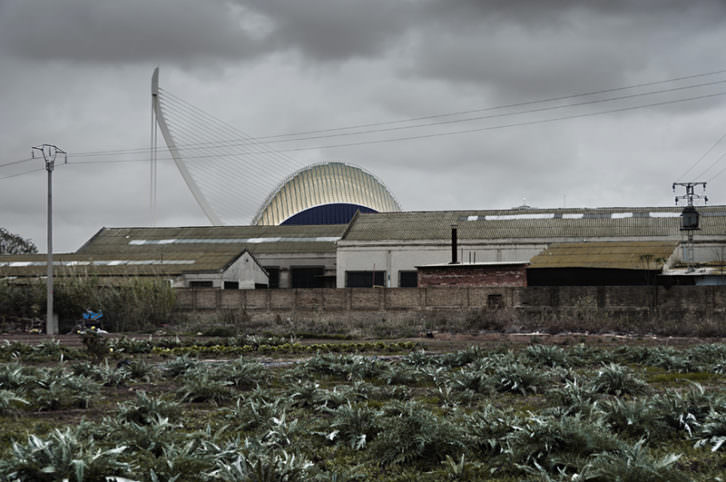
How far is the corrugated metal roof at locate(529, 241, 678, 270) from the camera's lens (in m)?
39.3

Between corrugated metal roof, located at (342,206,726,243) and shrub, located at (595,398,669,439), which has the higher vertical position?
corrugated metal roof, located at (342,206,726,243)

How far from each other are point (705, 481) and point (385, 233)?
47.7 meters

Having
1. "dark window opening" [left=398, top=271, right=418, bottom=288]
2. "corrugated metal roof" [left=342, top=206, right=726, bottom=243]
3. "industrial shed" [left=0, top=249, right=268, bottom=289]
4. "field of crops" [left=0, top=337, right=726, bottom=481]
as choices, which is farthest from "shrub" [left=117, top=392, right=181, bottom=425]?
"corrugated metal roof" [left=342, top=206, right=726, bottom=243]

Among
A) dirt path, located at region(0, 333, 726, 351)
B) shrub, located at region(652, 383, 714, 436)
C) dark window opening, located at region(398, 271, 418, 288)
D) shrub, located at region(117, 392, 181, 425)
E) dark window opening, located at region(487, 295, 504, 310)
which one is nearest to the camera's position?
shrub, located at region(652, 383, 714, 436)

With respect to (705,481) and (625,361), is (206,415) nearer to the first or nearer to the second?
(705,481)

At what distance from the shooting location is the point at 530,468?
19.6 feet

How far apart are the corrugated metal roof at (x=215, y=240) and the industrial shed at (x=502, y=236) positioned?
232 inches

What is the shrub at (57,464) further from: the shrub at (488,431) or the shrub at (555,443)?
the shrub at (555,443)

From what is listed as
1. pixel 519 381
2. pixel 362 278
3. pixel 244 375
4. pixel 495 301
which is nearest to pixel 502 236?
pixel 362 278

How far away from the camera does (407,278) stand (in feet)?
169

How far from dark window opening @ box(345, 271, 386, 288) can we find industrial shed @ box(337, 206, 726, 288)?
0.23 feet

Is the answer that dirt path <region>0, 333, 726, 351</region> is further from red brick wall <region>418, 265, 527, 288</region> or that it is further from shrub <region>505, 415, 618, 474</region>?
shrub <region>505, 415, 618, 474</region>

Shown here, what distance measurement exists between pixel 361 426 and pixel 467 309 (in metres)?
27.9

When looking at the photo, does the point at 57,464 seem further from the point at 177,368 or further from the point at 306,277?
the point at 306,277
